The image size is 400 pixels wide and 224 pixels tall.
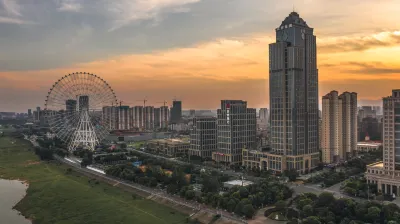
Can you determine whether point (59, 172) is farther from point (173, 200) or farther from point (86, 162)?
point (173, 200)

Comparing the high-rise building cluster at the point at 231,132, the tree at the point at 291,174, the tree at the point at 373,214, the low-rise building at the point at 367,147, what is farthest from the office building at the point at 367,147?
the tree at the point at 373,214

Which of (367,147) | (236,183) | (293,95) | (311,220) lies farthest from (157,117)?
(311,220)

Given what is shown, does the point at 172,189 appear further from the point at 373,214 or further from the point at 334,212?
the point at 373,214

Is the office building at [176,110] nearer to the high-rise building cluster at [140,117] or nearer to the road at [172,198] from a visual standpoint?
the high-rise building cluster at [140,117]

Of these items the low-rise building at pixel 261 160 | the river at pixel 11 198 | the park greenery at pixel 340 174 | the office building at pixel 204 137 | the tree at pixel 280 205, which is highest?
the office building at pixel 204 137

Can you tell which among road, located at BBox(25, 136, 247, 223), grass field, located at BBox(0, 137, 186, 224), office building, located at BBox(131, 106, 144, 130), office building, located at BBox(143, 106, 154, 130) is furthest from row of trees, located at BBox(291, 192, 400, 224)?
office building, located at BBox(143, 106, 154, 130)

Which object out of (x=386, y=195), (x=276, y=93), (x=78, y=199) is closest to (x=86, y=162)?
(x=78, y=199)

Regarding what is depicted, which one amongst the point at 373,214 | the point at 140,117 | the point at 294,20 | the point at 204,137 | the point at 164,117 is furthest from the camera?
the point at 164,117

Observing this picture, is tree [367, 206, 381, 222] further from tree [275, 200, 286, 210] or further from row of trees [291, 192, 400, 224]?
tree [275, 200, 286, 210]
